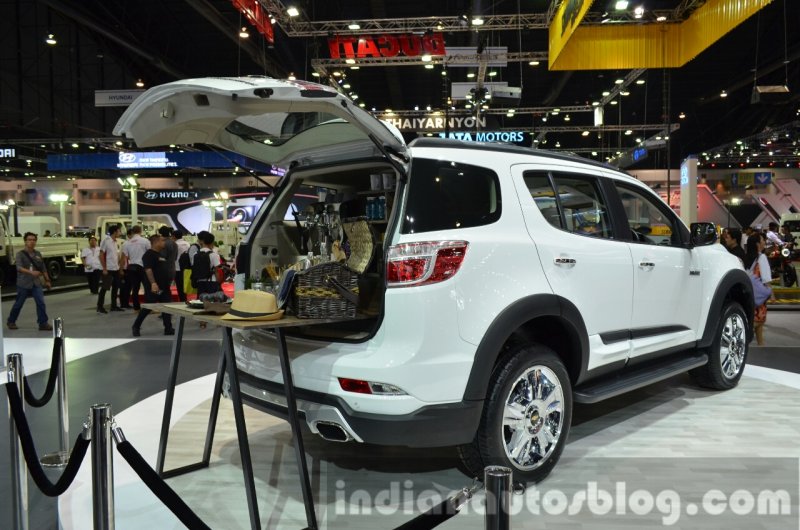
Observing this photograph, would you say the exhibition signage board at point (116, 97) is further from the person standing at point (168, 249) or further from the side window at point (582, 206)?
the side window at point (582, 206)

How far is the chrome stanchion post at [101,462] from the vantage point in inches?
69.4

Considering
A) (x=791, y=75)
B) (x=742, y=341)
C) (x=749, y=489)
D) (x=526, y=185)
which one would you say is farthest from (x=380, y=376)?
(x=791, y=75)

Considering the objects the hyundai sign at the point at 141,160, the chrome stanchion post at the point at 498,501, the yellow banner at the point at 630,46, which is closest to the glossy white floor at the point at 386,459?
the chrome stanchion post at the point at 498,501

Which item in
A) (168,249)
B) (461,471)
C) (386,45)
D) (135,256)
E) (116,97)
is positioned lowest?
(461,471)

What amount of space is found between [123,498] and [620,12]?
10.3 metres

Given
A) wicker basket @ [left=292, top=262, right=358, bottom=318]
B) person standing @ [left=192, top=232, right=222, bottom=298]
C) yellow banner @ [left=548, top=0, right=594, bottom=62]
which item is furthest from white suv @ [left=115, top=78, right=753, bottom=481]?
yellow banner @ [left=548, top=0, right=594, bottom=62]

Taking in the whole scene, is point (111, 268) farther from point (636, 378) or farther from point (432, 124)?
point (636, 378)

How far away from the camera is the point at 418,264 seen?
244 cm

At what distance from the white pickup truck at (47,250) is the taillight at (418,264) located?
15301 millimetres

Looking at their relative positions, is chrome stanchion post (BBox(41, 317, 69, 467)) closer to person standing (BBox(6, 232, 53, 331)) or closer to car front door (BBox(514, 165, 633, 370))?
car front door (BBox(514, 165, 633, 370))

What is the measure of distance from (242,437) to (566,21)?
9186mm

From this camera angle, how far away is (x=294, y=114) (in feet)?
9.75

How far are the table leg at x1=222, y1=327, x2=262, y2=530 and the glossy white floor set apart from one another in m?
0.22

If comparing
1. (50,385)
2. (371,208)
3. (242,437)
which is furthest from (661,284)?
(50,385)
